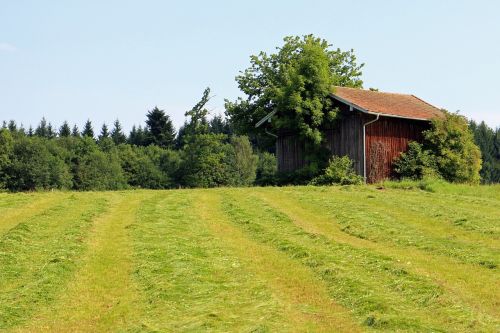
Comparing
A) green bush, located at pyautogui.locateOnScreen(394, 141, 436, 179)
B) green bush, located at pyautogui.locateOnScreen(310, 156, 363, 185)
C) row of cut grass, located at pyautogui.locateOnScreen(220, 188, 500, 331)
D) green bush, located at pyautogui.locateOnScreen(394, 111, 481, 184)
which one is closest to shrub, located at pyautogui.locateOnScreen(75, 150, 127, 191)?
green bush, located at pyautogui.locateOnScreen(310, 156, 363, 185)

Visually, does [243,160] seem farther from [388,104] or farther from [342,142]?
[342,142]

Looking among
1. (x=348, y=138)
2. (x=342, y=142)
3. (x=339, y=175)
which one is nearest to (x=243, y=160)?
(x=342, y=142)

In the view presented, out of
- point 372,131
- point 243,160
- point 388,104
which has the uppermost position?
point 388,104

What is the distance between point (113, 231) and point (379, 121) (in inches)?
720

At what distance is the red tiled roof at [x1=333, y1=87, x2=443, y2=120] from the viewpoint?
30.8m

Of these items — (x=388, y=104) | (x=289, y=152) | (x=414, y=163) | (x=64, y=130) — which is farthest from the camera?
(x=64, y=130)

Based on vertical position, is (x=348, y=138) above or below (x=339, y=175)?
above

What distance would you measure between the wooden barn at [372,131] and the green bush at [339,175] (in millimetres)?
570

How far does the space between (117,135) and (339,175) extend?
79.4 meters

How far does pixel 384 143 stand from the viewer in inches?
1225

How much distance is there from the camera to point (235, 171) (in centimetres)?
8038

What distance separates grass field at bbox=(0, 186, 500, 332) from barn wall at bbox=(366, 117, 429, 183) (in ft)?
31.5

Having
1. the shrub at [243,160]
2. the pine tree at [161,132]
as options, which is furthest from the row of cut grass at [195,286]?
the pine tree at [161,132]

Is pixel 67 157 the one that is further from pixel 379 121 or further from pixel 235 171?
pixel 379 121
